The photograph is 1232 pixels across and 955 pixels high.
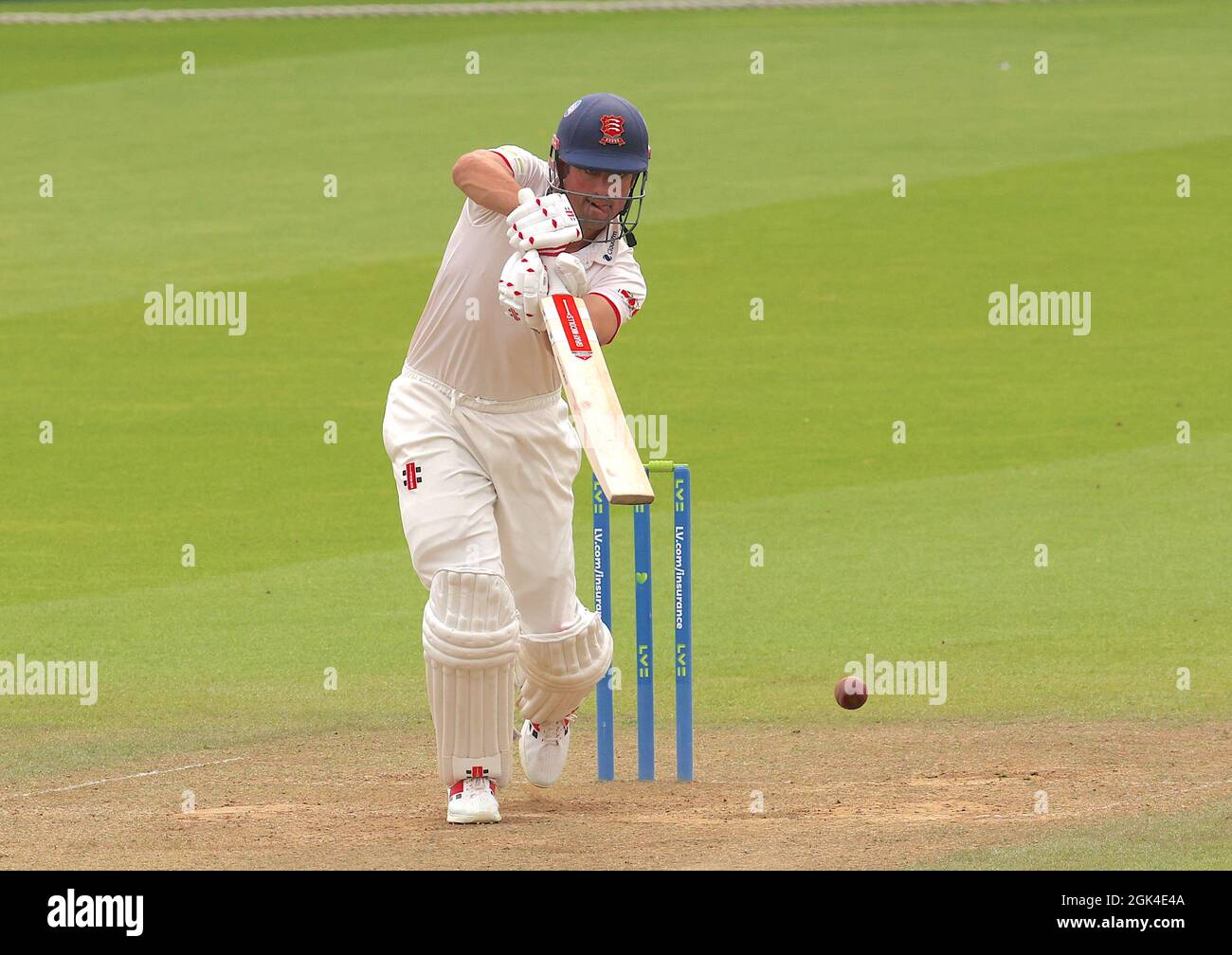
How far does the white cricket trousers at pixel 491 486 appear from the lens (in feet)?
24.2

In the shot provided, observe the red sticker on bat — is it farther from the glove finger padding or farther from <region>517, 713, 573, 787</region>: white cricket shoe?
<region>517, 713, 573, 787</region>: white cricket shoe

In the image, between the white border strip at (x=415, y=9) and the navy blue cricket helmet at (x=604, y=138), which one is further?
the white border strip at (x=415, y=9)

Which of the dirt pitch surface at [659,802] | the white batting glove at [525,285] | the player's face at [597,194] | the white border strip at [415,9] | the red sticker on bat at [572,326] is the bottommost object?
the dirt pitch surface at [659,802]

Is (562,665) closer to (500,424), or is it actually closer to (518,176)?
(500,424)

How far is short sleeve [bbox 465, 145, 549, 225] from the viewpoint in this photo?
7598 millimetres

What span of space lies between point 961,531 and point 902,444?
7.59 feet

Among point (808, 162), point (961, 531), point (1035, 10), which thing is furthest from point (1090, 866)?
point (1035, 10)

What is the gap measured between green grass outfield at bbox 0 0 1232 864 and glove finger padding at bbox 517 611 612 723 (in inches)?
64.4

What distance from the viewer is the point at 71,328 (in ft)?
59.6

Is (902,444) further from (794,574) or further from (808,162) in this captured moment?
(808,162)

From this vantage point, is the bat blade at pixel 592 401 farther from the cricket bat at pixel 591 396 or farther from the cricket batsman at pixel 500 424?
the cricket batsman at pixel 500 424

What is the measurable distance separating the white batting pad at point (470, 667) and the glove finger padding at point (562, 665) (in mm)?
342

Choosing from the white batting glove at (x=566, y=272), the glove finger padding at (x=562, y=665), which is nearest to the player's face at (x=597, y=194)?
the white batting glove at (x=566, y=272)

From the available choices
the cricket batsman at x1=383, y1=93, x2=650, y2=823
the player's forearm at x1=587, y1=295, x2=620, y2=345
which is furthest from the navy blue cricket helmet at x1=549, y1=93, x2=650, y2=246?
the player's forearm at x1=587, y1=295, x2=620, y2=345
